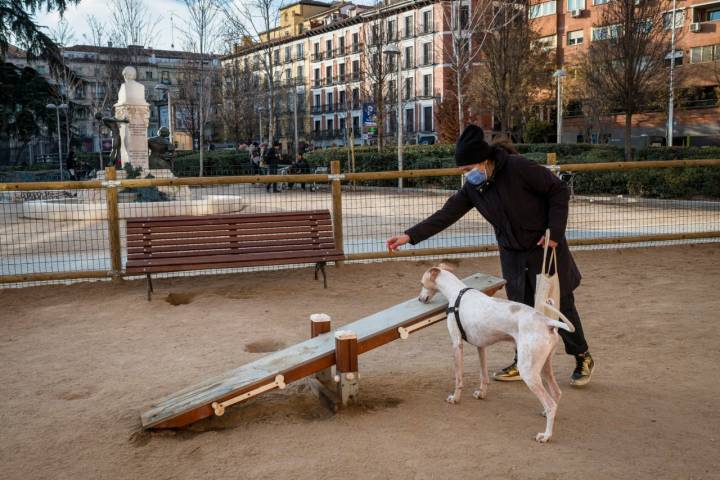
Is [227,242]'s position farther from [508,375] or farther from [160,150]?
[160,150]

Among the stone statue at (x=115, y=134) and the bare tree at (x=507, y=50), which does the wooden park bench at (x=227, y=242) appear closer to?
the stone statue at (x=115, y=134)

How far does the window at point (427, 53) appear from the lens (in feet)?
204

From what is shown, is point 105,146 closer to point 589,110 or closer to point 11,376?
point 589,110

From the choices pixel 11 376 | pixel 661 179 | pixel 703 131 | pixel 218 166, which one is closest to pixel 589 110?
pixel 703 131

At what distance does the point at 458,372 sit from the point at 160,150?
740 inches

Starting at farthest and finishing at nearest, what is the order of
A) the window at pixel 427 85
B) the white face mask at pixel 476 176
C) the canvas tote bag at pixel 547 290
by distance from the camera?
the window at pixel 427 85
the white face mask at pixel 476 176
the canvas tote bag at pixel 547 290

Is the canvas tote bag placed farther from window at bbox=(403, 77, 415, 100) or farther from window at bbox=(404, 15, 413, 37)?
window at bbox=(404, 15, 413, 37)

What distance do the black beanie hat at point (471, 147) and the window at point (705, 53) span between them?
48.7 meters

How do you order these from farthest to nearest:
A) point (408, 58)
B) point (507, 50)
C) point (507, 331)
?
point (408, 58), point (507, 50), point (507, 331)

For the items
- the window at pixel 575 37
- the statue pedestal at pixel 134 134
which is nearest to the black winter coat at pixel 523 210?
the statue pedestal at pixel 134 134

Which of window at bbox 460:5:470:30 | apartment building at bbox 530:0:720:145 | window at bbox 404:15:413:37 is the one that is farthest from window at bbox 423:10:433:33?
window at bbox 460:5:470:30

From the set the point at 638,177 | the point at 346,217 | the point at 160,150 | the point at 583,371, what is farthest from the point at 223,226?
the point at 160,150

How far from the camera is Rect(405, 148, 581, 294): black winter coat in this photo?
14.7 feet

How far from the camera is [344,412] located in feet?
14.1
